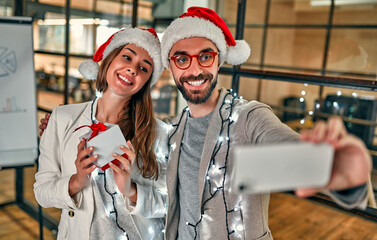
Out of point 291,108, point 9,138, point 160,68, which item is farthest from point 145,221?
point 291,108

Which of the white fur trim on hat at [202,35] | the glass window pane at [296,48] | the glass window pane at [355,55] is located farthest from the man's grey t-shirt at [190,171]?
the glass window pane at [296,48]

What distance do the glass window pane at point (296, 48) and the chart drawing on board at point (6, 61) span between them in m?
4.38

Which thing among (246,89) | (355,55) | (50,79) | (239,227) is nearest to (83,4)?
(50,79)

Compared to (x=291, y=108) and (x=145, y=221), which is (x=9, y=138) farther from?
(x=291, y=108)

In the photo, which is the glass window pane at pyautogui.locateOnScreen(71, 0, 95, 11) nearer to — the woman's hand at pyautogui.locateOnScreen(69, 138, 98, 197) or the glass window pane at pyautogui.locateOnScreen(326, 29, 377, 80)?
the woman's hand at pyautogui.locateOnScreen(69, 138, 98, 197)

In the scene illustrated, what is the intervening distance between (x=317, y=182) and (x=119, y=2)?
286cm

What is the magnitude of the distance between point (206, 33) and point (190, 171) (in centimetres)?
48

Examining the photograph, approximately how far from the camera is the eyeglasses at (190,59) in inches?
43.3

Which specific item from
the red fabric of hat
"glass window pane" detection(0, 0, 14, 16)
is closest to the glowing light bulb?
the red fabric of hat

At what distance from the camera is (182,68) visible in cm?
110

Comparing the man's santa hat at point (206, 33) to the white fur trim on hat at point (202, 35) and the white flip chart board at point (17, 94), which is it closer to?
the white fur trim on hat at point (202, 35)

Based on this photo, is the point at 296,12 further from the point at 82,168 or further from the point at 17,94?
the point at 82,168

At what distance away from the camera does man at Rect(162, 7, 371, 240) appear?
1.06 metres

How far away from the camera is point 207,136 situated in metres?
1.10
